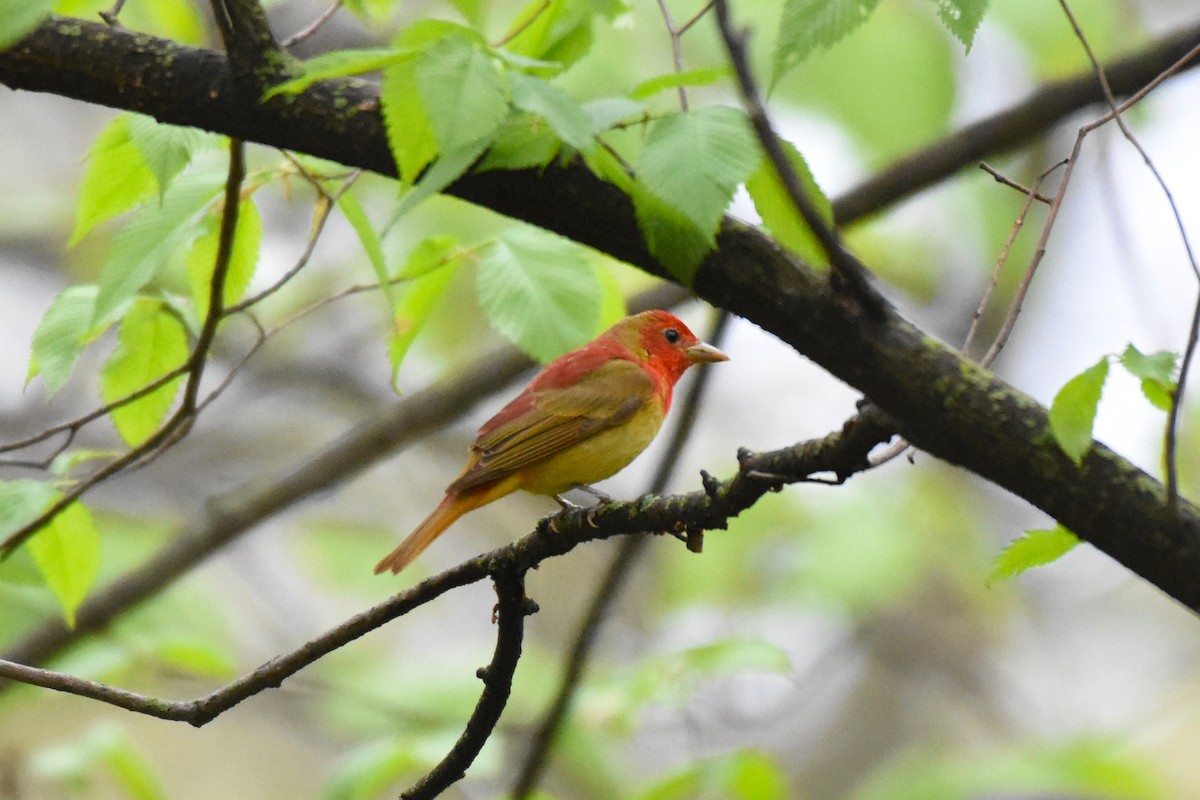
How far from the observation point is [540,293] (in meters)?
2.78

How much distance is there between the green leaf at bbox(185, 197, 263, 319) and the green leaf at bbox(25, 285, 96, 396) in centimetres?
24

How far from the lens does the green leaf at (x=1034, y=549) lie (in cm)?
219

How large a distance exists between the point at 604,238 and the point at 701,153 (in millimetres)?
455

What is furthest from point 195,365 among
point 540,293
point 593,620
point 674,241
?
point 593,620

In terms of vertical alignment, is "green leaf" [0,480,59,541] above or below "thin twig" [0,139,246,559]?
below

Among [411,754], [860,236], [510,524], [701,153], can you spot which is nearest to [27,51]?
[701,153]

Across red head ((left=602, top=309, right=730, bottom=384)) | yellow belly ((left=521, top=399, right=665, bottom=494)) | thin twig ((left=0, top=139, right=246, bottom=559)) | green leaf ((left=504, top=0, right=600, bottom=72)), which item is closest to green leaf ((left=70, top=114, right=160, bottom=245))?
thin twig ((left=0, top=139, right=246, bottom=559))

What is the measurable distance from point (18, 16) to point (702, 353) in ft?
10.1

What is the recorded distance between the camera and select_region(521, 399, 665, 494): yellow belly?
3.81 metres

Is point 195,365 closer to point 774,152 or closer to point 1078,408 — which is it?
point 774,152

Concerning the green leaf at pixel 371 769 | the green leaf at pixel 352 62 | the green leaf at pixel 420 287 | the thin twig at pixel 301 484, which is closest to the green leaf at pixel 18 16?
the green leaf at pixel 352 62

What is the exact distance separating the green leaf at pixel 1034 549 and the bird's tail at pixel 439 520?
1.60 meters

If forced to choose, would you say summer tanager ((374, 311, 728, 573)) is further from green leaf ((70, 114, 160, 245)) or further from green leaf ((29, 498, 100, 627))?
green leaf ((70, 114, 160, 245))

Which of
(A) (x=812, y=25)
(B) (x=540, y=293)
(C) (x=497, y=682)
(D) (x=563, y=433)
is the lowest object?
(C) (x=497, y=682)
